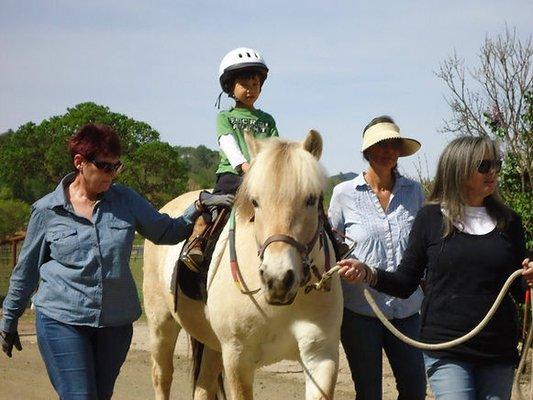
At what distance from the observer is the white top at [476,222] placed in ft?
11.9

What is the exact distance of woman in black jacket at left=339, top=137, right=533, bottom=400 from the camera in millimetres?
3490

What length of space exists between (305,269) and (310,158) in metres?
0.62

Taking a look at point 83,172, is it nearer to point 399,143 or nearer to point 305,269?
point 305,269

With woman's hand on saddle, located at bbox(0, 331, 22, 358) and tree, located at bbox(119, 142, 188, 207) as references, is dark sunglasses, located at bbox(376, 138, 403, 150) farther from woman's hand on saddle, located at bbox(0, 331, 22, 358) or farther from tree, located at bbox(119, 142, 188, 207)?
tree, located at bbox(119, 142, 188, 207)

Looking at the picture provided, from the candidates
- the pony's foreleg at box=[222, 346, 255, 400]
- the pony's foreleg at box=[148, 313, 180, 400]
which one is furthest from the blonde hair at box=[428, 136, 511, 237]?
the pony's foreleg at box=[148, 313, 180, 400]

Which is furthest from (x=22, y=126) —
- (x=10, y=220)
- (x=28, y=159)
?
(x=10, y=220)

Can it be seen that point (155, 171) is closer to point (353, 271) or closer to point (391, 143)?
point (391, 143)

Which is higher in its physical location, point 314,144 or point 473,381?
point 314,144

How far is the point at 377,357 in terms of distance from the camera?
4.67m

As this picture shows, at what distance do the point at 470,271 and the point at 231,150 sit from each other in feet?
6.54

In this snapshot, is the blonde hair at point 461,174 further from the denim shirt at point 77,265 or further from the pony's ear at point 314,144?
the denim shirt at point 77,265

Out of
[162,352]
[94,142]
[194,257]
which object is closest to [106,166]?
[94,142]

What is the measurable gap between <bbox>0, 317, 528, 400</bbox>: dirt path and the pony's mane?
4.26m

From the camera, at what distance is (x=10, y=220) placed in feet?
122
